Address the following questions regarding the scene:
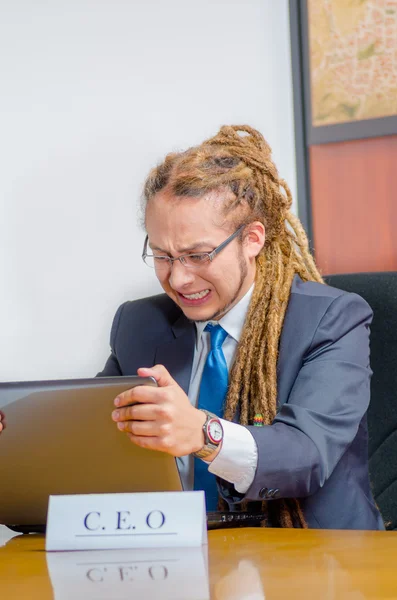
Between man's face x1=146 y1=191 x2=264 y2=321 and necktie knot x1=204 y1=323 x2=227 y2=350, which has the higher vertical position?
man's face x1=146 y1=191 x2=264 y2=321

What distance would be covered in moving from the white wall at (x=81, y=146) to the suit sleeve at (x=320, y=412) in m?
0.73

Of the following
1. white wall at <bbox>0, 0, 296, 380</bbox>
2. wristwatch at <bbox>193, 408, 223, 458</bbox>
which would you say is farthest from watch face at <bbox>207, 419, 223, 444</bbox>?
white wall at <bbox>0, 0, 296, 380</bbox>

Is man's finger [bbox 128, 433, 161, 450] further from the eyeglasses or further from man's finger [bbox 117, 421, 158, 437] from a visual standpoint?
the eyeglasses

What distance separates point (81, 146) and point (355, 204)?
2.40 feet

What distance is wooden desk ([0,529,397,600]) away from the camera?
2.93 feet

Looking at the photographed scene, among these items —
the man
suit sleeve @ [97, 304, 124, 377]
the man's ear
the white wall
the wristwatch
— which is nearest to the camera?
the wristwatch

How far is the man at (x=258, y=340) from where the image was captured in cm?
141

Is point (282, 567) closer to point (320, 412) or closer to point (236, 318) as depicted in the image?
point (320, 412)

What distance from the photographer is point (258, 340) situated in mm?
Result: 1625

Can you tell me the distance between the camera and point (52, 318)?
2.25 meters

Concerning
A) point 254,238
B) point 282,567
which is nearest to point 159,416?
point 282,567

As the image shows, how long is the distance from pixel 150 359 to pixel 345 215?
24.1 inches

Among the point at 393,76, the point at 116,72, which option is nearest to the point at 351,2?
the point at 393,76

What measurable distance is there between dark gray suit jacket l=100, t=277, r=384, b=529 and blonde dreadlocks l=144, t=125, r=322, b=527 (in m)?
0.03
